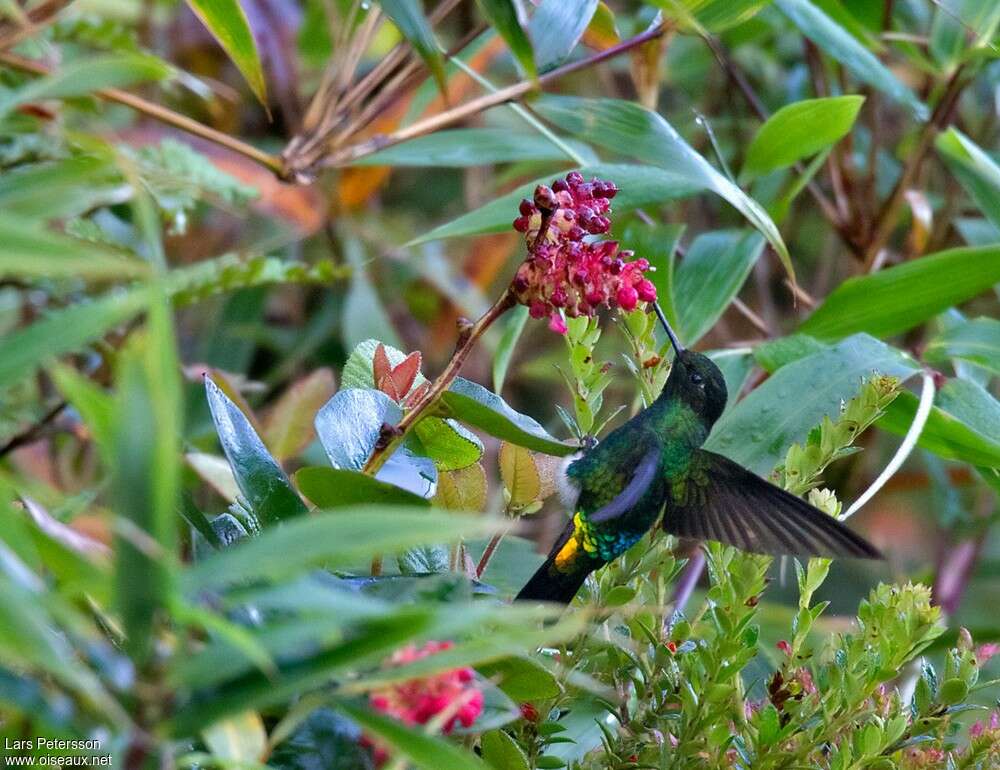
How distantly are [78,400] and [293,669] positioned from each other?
0.11 metres

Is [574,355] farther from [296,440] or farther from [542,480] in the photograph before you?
[296,440]

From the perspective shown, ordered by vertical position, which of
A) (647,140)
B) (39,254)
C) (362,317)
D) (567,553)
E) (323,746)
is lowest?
(362,317)

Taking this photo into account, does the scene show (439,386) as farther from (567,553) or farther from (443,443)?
(567,553)

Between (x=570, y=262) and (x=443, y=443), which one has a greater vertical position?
(x=570, y=262)

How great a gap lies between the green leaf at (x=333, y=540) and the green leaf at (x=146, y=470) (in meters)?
0.02

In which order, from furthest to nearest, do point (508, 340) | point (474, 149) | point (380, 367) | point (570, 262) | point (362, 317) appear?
point (362, 317) < point (474, 149) < point (508, 340) < point (380, 367) < point (570, 262)

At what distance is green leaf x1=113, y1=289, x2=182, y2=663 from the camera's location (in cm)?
36

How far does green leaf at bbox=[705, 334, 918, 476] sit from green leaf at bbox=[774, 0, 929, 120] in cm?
35

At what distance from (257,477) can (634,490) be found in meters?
0.34

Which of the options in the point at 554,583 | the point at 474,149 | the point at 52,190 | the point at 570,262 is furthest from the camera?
the point at 474,149

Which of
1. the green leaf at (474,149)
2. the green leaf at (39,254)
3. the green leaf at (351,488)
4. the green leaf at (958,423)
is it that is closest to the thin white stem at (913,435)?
the green leaf at (958,423)

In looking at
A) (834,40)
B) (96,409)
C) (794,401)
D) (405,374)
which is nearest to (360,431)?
(405,374)

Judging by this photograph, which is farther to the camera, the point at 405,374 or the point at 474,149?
the point at 474,149

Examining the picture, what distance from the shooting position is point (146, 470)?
0.37 metres
